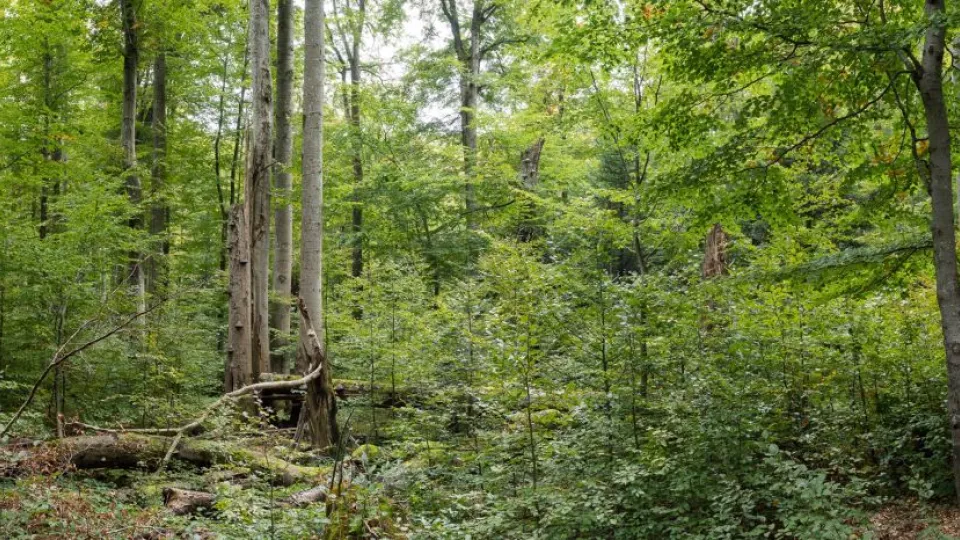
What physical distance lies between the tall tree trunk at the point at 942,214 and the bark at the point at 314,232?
708 centimetres

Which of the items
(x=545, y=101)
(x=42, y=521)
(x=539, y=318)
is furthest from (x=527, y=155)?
(x=42, y=521)

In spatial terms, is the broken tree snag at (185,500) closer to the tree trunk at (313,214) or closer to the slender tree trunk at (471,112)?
the tree trunk at (313,214)

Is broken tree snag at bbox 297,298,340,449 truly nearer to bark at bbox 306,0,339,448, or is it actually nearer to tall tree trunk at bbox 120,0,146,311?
bark at bbox 306,0,339,448

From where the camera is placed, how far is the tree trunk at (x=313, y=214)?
9.20 meters

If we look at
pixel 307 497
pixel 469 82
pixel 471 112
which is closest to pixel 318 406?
pixel 307 497

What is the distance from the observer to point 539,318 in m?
6.84

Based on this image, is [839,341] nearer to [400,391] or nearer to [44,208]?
[400,391]

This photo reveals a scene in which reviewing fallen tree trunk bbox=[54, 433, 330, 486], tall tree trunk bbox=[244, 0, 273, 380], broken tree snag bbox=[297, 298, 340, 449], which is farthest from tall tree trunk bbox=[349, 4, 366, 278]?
fallen tree trunk bbox=[54, 433, 330, 486]

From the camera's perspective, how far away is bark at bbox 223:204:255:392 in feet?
31.1

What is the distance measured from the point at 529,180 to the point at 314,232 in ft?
26.8

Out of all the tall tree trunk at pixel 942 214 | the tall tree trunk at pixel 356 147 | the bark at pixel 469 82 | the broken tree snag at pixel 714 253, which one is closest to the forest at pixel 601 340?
the tall tree trunk at pixel 942 214

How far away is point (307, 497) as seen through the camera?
6.41 m

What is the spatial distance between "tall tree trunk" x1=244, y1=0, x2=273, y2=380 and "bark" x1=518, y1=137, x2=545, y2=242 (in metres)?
7.10

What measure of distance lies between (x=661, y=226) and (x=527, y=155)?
8.82 meters
